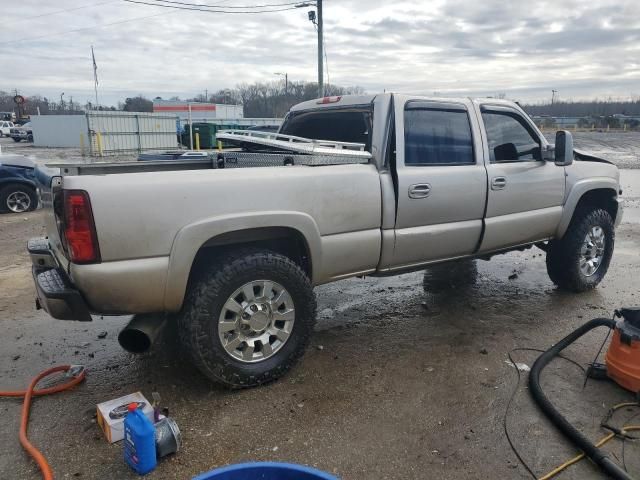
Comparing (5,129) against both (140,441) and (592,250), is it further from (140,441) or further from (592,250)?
(140,441)

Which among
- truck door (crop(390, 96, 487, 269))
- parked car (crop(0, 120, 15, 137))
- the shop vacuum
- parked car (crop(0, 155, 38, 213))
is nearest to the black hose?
the shop vacuum

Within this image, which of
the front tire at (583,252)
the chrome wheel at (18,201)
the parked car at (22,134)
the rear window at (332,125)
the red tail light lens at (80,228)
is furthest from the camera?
the parked car at (22,134)

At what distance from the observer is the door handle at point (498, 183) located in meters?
4.44

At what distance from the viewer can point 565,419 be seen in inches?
121

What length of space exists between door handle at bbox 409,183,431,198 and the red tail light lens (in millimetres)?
2211

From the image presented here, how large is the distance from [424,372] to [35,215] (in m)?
8.92

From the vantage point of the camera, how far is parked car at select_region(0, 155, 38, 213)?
992cm

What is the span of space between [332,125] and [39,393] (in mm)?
3108

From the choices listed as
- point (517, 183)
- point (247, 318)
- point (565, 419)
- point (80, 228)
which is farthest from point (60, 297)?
point (517, 183)

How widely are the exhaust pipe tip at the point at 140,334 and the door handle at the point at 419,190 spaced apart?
6.57 feet

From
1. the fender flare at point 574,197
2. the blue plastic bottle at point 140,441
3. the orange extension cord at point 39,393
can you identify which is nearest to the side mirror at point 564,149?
the fender flare at point 574,197

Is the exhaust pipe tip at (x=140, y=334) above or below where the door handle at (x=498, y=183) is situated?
below

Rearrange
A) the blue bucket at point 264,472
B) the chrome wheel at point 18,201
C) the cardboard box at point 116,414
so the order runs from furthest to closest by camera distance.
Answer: the chrome wheel at point 18,201 → the cardboard box at point 116,414 → the blue bucket at point 264,472

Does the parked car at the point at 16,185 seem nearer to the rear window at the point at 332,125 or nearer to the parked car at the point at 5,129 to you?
the rear window at the point at 332,125
